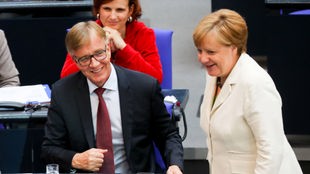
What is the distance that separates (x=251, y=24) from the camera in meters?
6.05

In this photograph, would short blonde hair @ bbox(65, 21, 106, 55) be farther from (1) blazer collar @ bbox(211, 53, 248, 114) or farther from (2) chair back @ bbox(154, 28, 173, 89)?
(2) chair back @ bbox(154, 28, 173, 89)

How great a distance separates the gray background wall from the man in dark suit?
182 cm

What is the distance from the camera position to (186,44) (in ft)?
21.7

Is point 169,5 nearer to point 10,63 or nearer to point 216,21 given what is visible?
point 10,63

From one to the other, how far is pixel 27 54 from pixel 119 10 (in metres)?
1.30

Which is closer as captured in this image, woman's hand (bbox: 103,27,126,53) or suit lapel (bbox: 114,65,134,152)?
suit lapel (bbox: 114,65,134,152)

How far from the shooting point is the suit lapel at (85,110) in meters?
3.07

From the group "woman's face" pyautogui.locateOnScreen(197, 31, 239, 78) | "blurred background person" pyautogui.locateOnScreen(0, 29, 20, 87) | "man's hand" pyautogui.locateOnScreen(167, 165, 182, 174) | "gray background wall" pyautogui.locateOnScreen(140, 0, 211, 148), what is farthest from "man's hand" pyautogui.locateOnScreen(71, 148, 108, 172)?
"gray background wall" pyautogui.locateOnScreen(140, 0, 211, 148)

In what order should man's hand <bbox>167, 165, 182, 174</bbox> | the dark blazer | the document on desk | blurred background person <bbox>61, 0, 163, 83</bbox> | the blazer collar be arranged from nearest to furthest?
the blazer collar < man's hand <bbox>167, 165, 182, 174</bbox> < the dark blazer < the document on desk < blurred background person <bbox>61, 0, 163, 83</bbox>

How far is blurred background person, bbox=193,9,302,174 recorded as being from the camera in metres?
2.60

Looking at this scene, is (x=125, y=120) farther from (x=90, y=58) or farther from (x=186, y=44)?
(x=186, y=44)

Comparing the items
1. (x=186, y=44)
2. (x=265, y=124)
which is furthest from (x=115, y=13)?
(x=186, y=44)

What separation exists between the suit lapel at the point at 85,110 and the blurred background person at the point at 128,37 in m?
0.62

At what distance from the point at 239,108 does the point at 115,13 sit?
1.40 m
